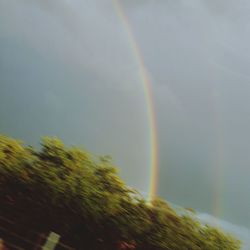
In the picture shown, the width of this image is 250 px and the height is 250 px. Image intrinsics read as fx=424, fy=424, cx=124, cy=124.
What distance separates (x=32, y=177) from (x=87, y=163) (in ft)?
5.40

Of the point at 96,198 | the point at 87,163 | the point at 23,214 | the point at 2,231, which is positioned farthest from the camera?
the point at 87,163

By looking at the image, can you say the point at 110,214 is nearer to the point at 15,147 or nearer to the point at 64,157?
the point at 64,157

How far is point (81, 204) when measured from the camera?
10.7m

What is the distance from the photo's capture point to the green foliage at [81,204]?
1048 cm

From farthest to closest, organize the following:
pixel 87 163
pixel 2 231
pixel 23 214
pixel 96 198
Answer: pixel 87 163
pixel 96 198
pixel 23 214
pixel 2 231

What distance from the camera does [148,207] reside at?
11391 millimetres

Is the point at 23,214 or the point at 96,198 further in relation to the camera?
the point at 96,198

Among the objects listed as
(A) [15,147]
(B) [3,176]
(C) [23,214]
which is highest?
(A) [15,147]

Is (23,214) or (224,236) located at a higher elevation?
(224,236)

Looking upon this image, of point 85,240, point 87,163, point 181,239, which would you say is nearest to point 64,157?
point 87,163

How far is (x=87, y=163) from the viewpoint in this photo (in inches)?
461

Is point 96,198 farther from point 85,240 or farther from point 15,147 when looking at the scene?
point 15,147

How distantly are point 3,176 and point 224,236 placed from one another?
6.34m

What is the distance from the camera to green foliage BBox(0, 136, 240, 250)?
34.4 ft
